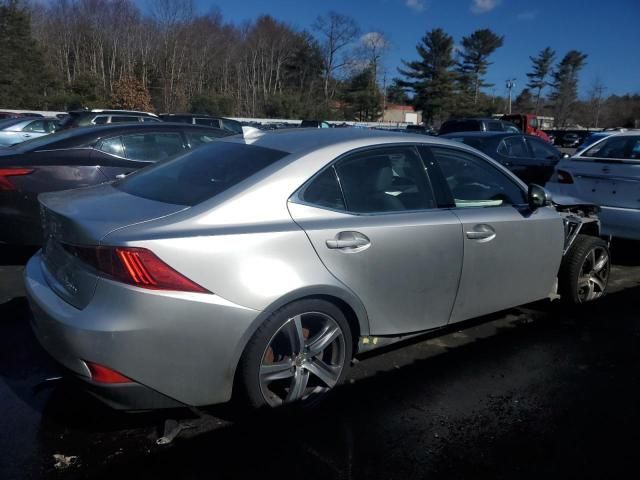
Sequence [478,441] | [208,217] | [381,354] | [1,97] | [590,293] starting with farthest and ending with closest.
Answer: [1,97]
[590,293]
[381,354]
[478,441]
[208,217]

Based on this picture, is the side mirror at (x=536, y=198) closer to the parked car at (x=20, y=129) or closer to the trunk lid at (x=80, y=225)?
the trunk lid at (x=80, y=225)

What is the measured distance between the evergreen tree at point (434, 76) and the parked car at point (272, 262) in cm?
6268

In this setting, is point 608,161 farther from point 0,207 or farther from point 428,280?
point 0,207

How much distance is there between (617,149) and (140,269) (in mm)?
6364

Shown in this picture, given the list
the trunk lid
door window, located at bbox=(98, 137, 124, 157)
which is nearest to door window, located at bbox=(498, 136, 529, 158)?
door window, located at bbox=(98, 137, 124, 157)

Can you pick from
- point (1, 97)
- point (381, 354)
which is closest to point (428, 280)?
point (381, 354)

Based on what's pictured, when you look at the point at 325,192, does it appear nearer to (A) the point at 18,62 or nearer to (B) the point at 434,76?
(A) the point at 18,62

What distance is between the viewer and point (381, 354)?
3879 mm

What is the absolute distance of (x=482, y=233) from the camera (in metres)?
3.58

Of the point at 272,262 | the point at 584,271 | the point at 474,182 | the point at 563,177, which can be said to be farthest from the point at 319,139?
the point at 563,177

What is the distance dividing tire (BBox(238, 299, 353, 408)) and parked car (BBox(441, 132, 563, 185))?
7.37 m

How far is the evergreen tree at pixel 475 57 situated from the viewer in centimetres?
6894

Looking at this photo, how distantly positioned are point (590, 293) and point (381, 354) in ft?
7.31

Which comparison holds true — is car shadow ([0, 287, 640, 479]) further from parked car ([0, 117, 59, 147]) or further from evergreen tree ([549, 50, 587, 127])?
evergreen tree ([549, 50, 587, 127])
